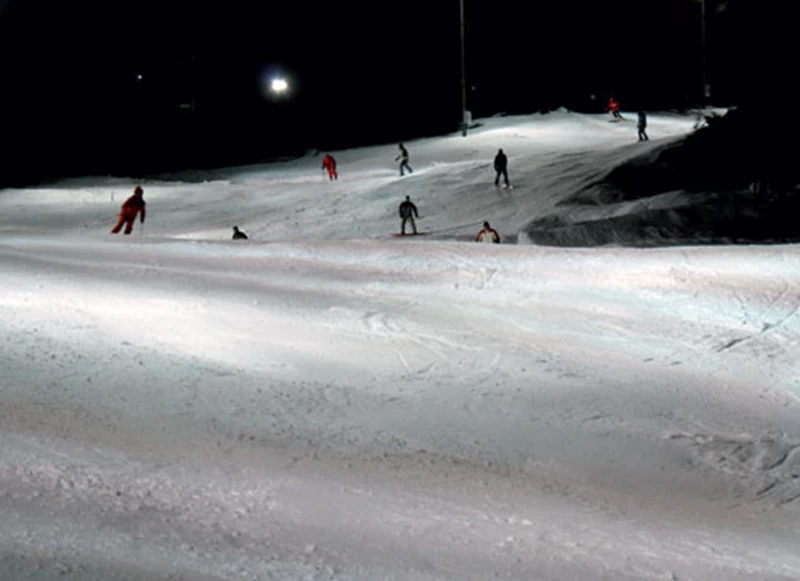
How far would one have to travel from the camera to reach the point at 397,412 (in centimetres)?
962

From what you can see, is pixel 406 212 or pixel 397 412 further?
pixel 406 212

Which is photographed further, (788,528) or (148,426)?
(148,426)

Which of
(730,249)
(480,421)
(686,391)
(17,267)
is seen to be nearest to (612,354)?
(686,391)

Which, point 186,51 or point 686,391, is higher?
point 186,51

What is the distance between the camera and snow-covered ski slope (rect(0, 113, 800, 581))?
625cm

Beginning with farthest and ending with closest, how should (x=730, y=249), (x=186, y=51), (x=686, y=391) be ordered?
(x=186, y=51), (x=730, y=249), (x=686, y=391)

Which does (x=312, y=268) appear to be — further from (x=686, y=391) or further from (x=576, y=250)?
(x=686, y=391)

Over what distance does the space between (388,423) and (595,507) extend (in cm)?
239

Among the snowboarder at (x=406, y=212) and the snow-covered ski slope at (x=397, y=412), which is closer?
the snow-covered ski slope at (x=397, y=412)

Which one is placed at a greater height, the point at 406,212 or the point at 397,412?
the point at 406,212

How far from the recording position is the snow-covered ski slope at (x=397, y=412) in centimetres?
625

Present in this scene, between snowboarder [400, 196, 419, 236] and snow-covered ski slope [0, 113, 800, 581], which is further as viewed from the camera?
snowboarder [400, 196, 419, 236]

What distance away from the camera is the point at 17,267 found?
1616 centimetres

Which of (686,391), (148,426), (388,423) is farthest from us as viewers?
(686,391)
